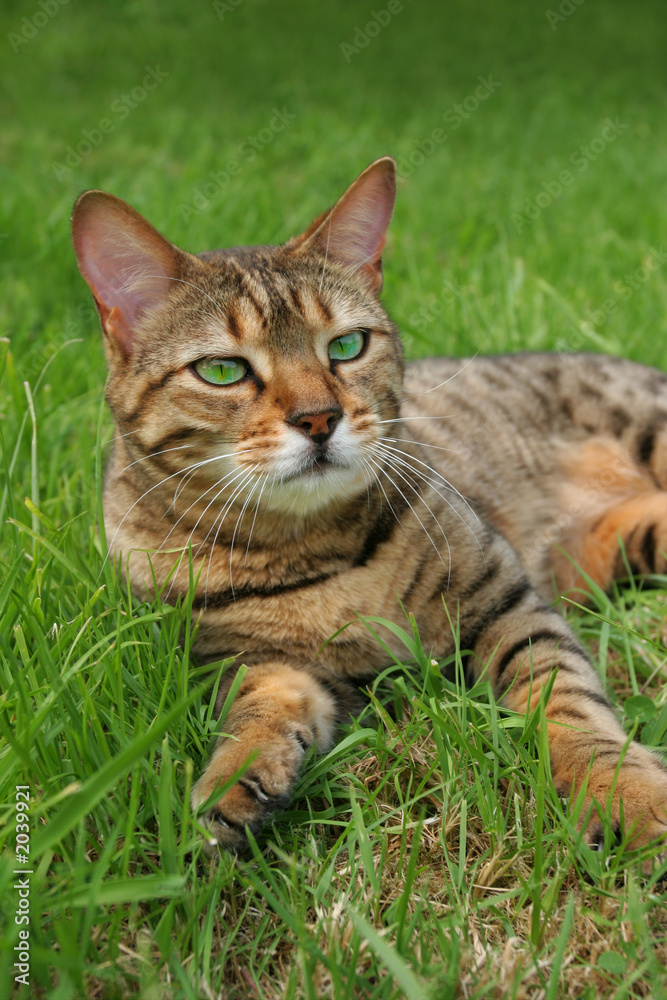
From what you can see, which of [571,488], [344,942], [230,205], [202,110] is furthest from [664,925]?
[202,110]

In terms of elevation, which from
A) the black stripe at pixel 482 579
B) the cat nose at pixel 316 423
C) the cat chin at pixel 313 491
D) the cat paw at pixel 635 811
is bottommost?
the cat paw at pixel 635 811

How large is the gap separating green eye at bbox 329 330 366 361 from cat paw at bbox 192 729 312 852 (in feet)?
2.95

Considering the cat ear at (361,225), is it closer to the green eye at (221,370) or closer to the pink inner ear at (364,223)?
the pink inner ear at (364,223)

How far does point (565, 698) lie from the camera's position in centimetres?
172

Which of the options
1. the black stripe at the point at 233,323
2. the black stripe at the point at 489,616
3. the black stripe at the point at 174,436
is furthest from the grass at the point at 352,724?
the black stripe at the point at 233,323

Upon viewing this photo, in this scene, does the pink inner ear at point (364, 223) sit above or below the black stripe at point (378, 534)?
above

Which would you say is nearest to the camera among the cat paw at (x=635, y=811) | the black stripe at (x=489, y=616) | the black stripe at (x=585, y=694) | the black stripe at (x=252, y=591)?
the cat paw at (x=635, y=811)

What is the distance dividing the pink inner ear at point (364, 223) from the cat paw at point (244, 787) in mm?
1253

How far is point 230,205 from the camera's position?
171 inches

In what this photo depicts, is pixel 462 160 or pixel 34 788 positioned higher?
pixel 462 160

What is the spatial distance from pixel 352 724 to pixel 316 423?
0.72 metres

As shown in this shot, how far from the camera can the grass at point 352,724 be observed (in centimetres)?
121

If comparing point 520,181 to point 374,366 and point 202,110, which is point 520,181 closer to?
point 202,110

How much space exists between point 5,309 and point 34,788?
2.87 meters
